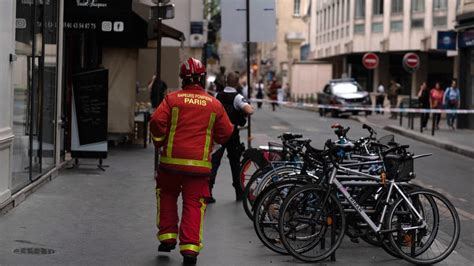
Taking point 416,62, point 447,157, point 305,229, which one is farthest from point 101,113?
point 416,62

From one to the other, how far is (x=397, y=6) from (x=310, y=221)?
140 ft

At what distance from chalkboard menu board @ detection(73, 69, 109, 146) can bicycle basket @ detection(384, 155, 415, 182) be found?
6872 mm

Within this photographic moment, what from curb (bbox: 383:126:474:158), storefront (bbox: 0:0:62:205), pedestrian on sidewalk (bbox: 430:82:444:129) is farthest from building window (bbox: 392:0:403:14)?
storefront (bbox: 0:0:62:205)

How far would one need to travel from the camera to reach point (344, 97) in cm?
3878

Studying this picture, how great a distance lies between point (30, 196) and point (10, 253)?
3281 millimetres

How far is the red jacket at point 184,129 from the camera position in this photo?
6.86 m

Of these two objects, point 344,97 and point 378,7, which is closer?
point 344,97

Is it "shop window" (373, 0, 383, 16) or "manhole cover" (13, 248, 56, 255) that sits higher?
A: "shop window" (373, 0, 383, 16)

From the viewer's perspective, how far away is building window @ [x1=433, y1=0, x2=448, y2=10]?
43125 mm

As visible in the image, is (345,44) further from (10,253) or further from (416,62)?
(10,253)

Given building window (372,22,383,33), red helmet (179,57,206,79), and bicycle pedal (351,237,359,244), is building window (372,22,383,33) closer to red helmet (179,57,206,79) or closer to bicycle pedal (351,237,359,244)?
bicycle pedal (351,237,359,244)

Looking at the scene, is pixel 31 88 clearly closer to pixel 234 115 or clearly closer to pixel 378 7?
pixel 234 115

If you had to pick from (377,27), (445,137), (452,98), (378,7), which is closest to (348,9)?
(378,7)

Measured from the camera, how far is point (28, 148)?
10.7 meters
